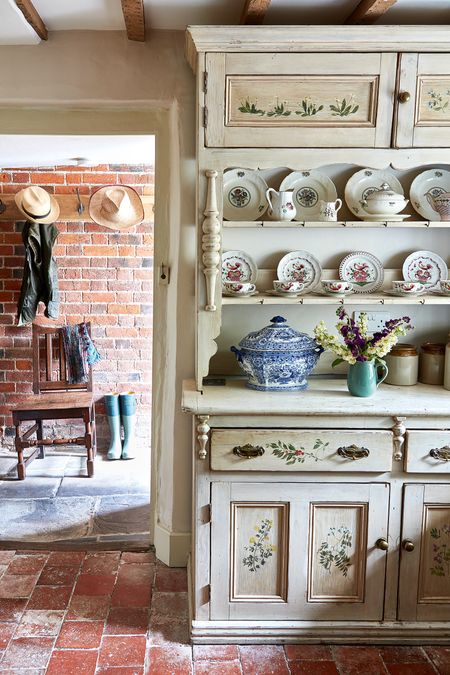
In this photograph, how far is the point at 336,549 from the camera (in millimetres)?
2365

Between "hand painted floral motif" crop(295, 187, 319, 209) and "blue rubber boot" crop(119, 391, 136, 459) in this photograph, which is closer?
"hand painted floral motif" crop(295, 187, 319, 209)

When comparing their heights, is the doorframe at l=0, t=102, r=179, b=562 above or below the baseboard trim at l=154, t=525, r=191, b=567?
above

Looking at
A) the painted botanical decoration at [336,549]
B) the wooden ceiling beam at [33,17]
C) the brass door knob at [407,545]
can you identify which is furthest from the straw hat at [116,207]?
the brass door knob at [407,545]

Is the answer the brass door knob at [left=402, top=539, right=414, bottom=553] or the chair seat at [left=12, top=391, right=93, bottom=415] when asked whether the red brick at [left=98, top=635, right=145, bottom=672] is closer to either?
the brass door knob at [left=402, top=539, right=414, bottom=553]

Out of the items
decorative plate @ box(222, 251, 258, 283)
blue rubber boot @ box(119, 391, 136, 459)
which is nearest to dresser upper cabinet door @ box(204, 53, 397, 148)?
decorative plate @ box(222, 251, 258, 283)

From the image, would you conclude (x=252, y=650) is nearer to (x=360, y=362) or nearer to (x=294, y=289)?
(x=360, y=362)

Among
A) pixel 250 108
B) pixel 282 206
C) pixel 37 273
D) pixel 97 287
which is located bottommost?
pixel 97 287

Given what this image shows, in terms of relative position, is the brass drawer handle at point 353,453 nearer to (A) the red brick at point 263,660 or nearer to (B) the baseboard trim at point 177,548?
(A) the red brick at point 263,660

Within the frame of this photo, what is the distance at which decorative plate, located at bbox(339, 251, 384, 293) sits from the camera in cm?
279

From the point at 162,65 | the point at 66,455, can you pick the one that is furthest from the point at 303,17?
the point at 66,455

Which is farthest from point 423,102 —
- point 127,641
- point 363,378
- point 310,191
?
point 127,641

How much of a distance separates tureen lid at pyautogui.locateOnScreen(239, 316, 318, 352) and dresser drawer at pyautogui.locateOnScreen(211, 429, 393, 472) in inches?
14.1

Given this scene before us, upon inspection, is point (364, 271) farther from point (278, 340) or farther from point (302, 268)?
point (278, 340)

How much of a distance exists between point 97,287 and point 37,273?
0.43m
